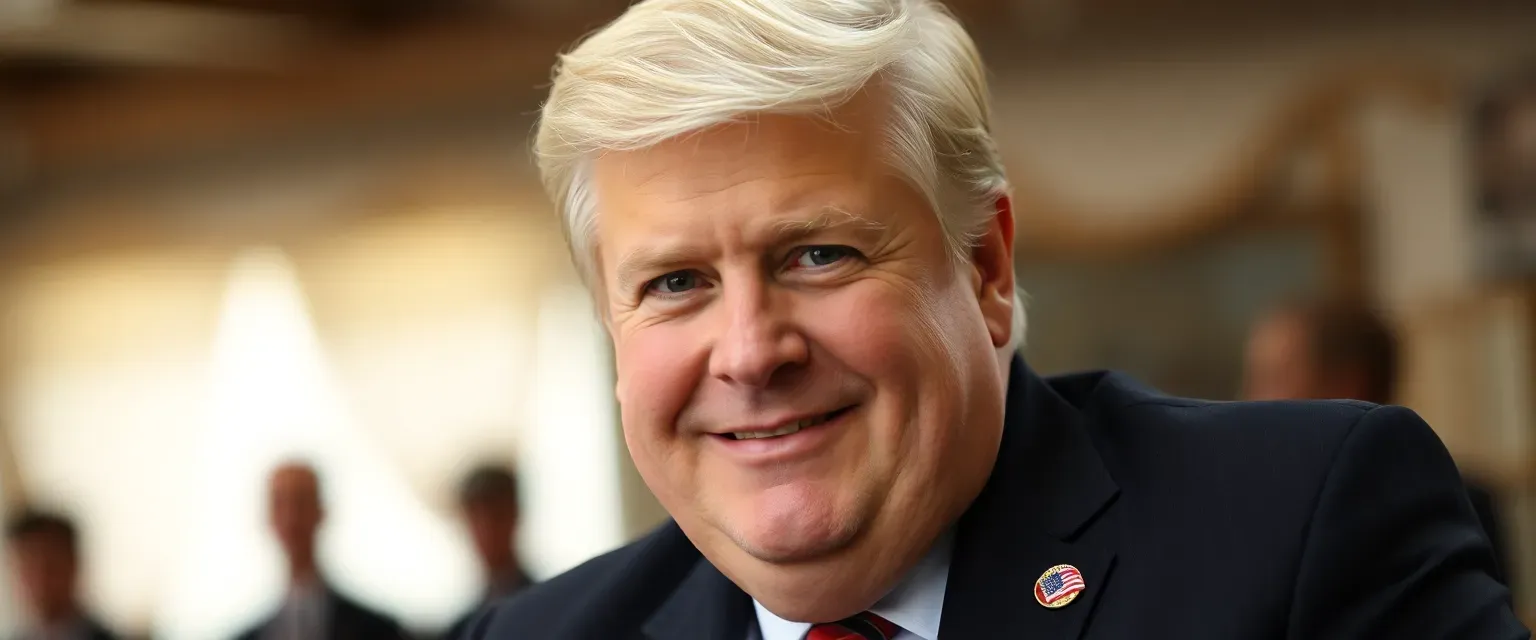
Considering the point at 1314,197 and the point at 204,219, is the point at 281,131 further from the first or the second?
the point at 1314,197

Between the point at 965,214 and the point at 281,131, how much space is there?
7.04 meters

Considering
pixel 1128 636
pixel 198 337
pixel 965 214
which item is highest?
pixel 965 214

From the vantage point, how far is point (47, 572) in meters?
6.23

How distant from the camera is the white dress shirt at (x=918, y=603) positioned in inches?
59.1

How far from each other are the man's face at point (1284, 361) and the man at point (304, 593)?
10.9 ft

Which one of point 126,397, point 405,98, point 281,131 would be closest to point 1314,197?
point 405,98

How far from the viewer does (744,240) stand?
1350 mm

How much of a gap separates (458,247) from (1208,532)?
651 centimetres

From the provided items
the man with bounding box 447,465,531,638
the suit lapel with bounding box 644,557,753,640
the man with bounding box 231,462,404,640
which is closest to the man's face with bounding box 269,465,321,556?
the man with bounding box 231,462,404,640

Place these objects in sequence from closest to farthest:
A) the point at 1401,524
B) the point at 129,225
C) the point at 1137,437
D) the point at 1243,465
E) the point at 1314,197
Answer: the point at 1401,524
the point at 1243,465
the point at 1137,437
the point at 1314,197
the point at 129,225

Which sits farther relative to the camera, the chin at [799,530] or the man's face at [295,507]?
the man's face at [295,507]

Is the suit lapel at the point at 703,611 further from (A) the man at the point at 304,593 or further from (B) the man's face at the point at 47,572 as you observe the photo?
(B) the man's face at the point at 47,572

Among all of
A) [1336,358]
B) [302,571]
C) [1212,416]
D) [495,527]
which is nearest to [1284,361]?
[1336,358]

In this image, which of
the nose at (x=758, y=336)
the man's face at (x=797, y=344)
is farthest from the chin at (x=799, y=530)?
the nose at (x=758, y=336)
